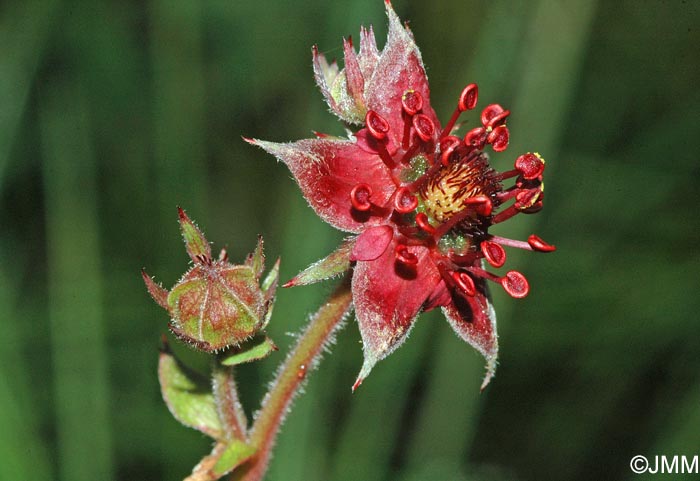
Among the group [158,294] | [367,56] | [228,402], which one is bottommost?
[228,402]

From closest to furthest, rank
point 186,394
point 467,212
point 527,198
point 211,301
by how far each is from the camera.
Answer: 1. point 211,301
2. point 467,212
3. point 527,198
4. point 186,394

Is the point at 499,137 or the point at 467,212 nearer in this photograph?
the point at 467,212

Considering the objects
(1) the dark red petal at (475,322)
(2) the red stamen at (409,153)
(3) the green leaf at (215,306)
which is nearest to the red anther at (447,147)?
(2) the red stamen at (409,153)

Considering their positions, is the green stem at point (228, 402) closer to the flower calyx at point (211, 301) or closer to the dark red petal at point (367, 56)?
the flower calyx at point (211, 301)

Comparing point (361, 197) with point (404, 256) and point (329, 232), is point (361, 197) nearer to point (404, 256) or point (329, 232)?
point (404, 256)

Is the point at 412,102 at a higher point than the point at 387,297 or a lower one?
higher

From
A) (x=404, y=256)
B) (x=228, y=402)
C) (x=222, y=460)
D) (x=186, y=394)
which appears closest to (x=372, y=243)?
(x=404, y=256)

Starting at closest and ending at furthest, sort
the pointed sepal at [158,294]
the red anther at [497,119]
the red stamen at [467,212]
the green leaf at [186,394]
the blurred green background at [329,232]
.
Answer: the pointed sepal at [158,294] → the red stamen at [467,212] → the red anther at [497,119] → the green leaf at [186,394] → the blurred green background at [329,232]

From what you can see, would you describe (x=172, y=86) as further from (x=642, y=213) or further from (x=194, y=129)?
(x=642, y=213)
